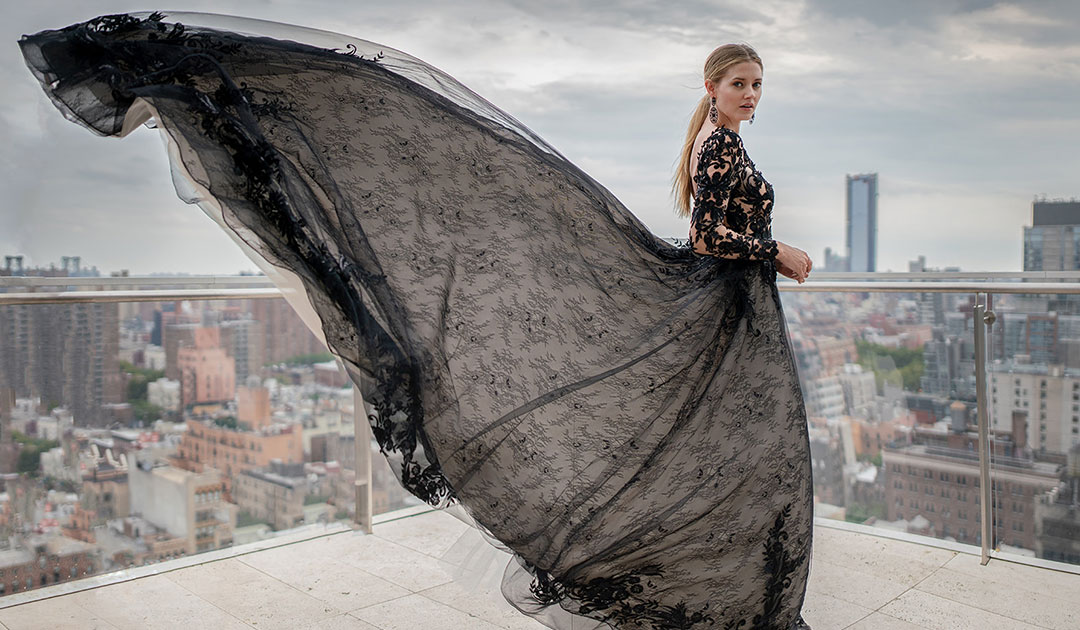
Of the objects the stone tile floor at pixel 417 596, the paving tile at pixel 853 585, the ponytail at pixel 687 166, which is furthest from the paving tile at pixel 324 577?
the ponytail at pixel 687 166

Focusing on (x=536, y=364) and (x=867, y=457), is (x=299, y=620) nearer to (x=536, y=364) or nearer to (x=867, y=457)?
(x=536, y=364)

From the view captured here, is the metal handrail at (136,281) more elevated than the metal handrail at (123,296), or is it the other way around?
the metal handrail at (136,281)

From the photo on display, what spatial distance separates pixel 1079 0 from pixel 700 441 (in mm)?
4607

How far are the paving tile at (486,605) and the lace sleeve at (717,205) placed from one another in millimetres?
1285

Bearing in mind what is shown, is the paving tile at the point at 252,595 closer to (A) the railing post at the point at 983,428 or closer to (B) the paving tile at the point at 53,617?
(B) the paving tile at the point at 53,617

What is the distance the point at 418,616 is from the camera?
2602 millimetres

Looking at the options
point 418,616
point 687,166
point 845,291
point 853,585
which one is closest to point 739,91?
point 687,166

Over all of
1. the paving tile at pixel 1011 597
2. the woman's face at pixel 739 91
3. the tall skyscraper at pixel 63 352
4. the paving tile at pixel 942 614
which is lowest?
the paving tile at pixel 942 614

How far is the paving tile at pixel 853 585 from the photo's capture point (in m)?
2.67

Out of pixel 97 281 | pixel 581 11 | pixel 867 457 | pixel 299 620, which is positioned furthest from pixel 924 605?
pixel 581 11

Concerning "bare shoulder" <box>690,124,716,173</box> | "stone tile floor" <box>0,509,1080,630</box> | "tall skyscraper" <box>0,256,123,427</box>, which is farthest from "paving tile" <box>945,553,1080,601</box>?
"tall skyscraper" <box>0,256,123,427</box>

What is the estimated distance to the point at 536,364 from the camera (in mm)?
1853

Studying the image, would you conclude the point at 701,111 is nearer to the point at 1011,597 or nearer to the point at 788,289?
the point at 788,289

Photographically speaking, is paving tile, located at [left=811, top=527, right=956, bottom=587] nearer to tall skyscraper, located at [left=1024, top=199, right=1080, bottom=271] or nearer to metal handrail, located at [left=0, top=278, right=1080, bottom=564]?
metal handrail, located at [left=0, top=278, right=1080, bottom=564]
